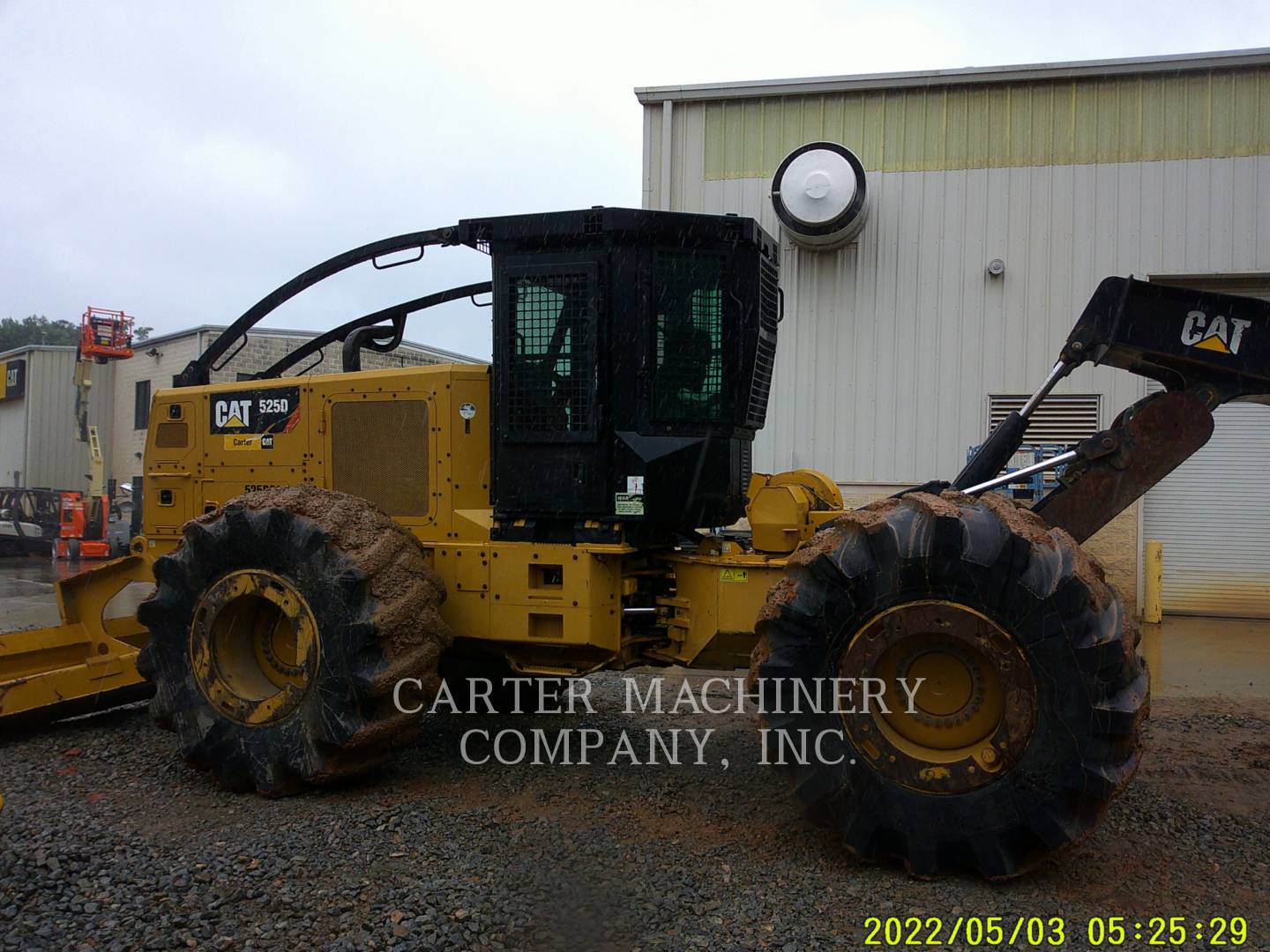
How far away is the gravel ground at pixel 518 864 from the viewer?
3676mm

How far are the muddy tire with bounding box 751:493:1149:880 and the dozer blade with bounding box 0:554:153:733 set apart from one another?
422cm

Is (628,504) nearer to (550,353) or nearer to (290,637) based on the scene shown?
(550,353)

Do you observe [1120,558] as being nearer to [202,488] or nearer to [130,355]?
[202,488]

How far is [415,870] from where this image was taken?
13.6 feet

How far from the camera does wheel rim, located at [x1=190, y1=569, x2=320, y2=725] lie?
17.2 feet

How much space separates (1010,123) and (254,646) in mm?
9288

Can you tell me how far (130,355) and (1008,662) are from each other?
24583mm

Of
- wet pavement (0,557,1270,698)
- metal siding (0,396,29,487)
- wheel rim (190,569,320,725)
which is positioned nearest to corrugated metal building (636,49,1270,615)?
wet pavement (0,557,1270,698)

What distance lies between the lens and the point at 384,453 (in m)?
6.12

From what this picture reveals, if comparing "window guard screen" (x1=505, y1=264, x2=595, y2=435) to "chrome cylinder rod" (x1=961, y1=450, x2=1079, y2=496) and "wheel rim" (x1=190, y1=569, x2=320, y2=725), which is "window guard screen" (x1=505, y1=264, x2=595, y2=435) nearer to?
"wheel rim" (x1=190, y1=569, x2=320, y2=725)

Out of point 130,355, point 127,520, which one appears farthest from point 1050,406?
point 130,355

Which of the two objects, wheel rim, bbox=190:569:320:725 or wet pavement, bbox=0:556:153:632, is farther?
wet pavement, bbox=0:556:153:632

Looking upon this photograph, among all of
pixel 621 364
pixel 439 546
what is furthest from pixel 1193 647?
pixel 439 546

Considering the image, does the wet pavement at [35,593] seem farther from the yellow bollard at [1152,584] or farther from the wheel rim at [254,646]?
the yellow bollard at [1152,584]
